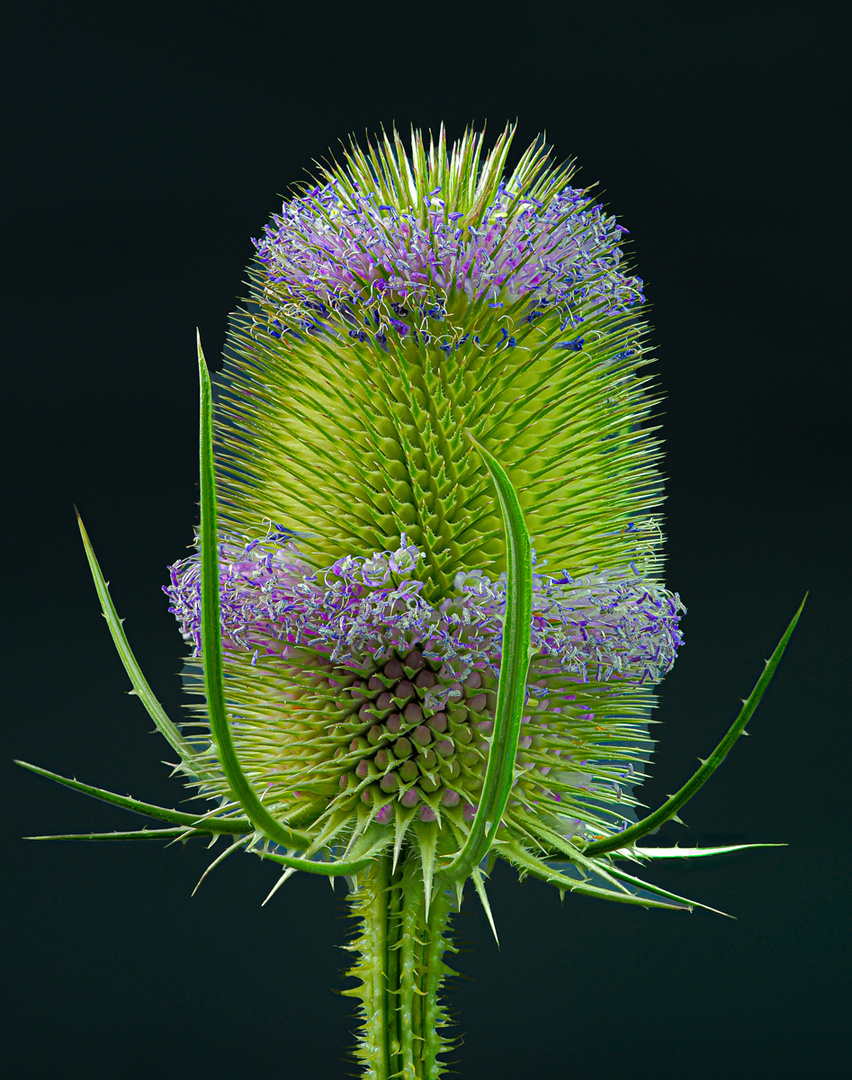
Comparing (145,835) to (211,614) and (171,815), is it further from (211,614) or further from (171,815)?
(211,614)

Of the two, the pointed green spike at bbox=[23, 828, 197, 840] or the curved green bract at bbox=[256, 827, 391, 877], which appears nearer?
the curved green bract at bbox=[256, 827, 391, 877]

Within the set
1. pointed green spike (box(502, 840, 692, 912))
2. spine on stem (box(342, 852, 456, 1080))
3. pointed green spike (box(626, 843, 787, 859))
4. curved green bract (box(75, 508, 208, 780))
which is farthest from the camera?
pointed green spike (box(626, 843, 787, 859))

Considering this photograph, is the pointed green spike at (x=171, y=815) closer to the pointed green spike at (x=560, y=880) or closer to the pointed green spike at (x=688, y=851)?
the pointed green spike at (x=560, y=880)

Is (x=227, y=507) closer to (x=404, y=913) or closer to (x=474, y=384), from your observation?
(x=474, y=384)

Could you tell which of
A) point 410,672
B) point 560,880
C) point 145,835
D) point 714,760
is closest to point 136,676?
point 145,835

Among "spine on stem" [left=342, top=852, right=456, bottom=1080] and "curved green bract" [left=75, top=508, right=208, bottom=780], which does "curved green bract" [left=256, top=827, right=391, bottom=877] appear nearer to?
"spine on stem" [left=342, top=852, right=456, bottom=1080]

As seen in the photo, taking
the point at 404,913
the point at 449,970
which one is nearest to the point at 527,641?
the point at 404,913

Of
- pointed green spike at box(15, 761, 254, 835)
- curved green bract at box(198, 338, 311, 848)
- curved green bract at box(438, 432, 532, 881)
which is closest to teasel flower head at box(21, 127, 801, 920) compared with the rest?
pointed green spike at box(15, 761, 254, 835)

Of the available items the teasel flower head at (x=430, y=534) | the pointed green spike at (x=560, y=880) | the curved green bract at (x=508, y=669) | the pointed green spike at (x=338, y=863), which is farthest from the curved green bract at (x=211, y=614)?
the pointed green spike at (x=560, y=880)
